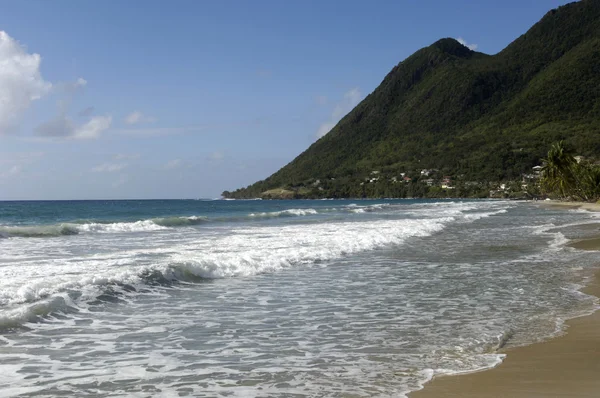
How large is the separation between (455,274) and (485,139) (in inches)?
6556

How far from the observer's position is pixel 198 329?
801 centimetres

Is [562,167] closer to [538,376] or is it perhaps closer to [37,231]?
[37,231]

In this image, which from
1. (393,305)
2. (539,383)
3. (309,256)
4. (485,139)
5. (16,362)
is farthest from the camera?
(485,139)

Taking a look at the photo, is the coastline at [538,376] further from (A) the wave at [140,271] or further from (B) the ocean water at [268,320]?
(A) the wave at [140,271]

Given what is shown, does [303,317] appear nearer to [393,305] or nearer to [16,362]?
[393,305]

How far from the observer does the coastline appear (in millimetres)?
5102

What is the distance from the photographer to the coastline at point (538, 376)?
510 cm

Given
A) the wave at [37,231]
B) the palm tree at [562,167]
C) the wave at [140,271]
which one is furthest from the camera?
the palm tree at [562,167]

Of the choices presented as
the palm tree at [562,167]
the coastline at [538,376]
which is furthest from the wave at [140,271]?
the palm tree at [562,167]

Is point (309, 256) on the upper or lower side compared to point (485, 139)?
lower

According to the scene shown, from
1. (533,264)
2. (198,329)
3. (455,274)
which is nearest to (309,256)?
(455,274)

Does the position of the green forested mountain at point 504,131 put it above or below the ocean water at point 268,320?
above

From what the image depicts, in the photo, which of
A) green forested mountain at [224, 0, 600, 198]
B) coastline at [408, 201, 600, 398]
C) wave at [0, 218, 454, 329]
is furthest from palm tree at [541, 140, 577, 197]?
coastline at [408, 201, 600, 398]

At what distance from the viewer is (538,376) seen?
560cm
